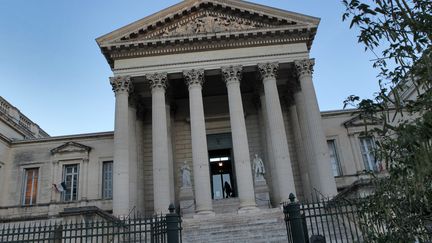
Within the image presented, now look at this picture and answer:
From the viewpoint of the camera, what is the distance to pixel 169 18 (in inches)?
861

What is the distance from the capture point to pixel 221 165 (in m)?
26.3

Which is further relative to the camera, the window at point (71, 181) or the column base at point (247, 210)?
the window at point (71, 181)

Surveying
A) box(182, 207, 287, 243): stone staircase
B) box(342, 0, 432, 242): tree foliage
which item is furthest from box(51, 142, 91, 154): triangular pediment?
box(342, 0, 432, 242): tree foliage

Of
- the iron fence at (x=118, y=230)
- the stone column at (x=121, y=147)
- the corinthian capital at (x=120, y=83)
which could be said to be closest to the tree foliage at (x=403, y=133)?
the iron fence at (x=118, y=230)

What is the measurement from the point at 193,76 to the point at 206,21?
370 cm

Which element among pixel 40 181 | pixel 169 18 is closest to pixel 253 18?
pixel 169 18

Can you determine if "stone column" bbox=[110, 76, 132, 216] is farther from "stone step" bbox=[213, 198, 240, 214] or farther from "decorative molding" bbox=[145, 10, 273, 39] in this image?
"stone step" bbox=[213, 198, 240, 214]

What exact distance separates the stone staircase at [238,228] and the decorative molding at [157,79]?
25.8 feet

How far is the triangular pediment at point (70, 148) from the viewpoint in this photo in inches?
1025

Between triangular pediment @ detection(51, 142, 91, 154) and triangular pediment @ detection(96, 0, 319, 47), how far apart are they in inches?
328

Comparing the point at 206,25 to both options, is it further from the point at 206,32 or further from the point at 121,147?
the point at 121,147

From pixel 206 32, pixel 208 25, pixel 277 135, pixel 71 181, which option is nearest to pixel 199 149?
pixel 277 135

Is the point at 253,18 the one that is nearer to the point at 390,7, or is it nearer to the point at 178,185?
the point at 178,185

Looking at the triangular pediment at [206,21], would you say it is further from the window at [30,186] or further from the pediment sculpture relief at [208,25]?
the window at [30,186]
